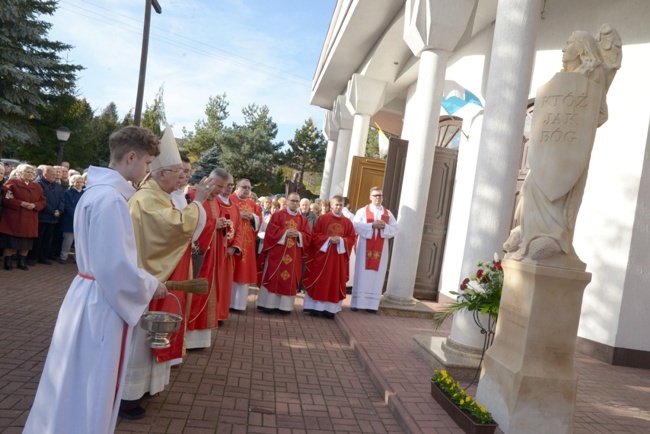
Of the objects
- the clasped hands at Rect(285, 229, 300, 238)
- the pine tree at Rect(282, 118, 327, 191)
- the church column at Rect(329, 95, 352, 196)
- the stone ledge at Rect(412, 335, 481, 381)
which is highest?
the pine tree at Rect(282, 118, 327, 191)

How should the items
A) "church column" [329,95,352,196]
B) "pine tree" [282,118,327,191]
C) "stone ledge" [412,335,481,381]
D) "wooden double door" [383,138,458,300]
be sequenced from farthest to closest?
"pine tree" [282,118,327,191] < "church column" [329,95,352,196] < "wooden double door" [383,138,458,300] < "stone ledge" [412,335,481,381]

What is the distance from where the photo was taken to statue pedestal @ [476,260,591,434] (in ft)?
13.3

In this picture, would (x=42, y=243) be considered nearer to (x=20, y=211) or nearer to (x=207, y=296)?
(x=20, y=211)

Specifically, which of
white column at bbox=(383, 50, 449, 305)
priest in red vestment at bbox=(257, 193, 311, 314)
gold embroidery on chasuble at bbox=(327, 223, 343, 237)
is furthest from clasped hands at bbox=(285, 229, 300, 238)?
white column at bbox=(383, 50, 449, 305)

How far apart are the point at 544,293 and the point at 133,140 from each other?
3166mm

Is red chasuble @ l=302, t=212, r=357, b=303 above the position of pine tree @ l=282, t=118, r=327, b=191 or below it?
below

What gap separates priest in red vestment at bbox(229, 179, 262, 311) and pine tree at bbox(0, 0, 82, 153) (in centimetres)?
1988

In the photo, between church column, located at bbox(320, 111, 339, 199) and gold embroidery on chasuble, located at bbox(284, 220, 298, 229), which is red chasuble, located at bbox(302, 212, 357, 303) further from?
church column, located at bbox(320, 111, 339, 199)

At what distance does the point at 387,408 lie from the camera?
4.85 m

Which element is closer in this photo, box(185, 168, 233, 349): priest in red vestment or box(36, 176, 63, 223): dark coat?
box(185, 168, 233, 349): priest in red vestment

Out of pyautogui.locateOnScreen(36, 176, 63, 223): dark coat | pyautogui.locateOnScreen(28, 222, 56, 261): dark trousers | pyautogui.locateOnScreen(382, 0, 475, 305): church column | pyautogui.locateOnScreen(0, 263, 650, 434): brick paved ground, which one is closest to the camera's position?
pyautogui.locateOnScreen(0, 263, 650, 434): brick paved ground

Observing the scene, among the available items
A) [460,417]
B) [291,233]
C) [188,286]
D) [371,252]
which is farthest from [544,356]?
[371,252]

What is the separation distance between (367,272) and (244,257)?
2454mm

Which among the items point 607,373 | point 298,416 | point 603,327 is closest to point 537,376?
point 298,416
